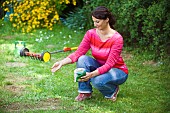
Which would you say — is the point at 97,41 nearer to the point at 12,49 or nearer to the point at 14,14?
the point at 12,49

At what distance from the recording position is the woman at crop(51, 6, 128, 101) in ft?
14.3

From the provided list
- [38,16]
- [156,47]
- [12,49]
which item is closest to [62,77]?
[156,47]

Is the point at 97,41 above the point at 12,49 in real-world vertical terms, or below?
above

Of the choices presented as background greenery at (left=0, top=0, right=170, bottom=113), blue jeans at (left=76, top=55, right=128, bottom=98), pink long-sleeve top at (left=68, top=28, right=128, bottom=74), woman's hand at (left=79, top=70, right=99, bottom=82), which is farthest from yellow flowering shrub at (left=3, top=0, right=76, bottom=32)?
woman's hand at (left=79, top=70, right=99, bottom=82)

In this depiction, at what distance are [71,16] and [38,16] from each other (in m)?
1.19

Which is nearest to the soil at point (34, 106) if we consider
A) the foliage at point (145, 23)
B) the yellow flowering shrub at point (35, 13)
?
the foliage at point (145, 23)

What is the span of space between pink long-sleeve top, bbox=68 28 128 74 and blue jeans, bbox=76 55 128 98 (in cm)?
6

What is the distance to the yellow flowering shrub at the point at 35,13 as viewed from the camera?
936cm

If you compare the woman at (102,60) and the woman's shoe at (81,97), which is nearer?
the woman at (102,60)

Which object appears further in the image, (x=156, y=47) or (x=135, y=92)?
(x=156, y=47)

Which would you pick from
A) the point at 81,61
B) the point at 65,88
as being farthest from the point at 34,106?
the point at 65,88

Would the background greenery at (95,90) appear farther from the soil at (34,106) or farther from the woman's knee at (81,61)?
the woman's knee at (81,61)

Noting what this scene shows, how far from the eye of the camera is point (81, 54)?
4.60 m

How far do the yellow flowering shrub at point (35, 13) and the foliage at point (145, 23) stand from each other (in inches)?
71.5
